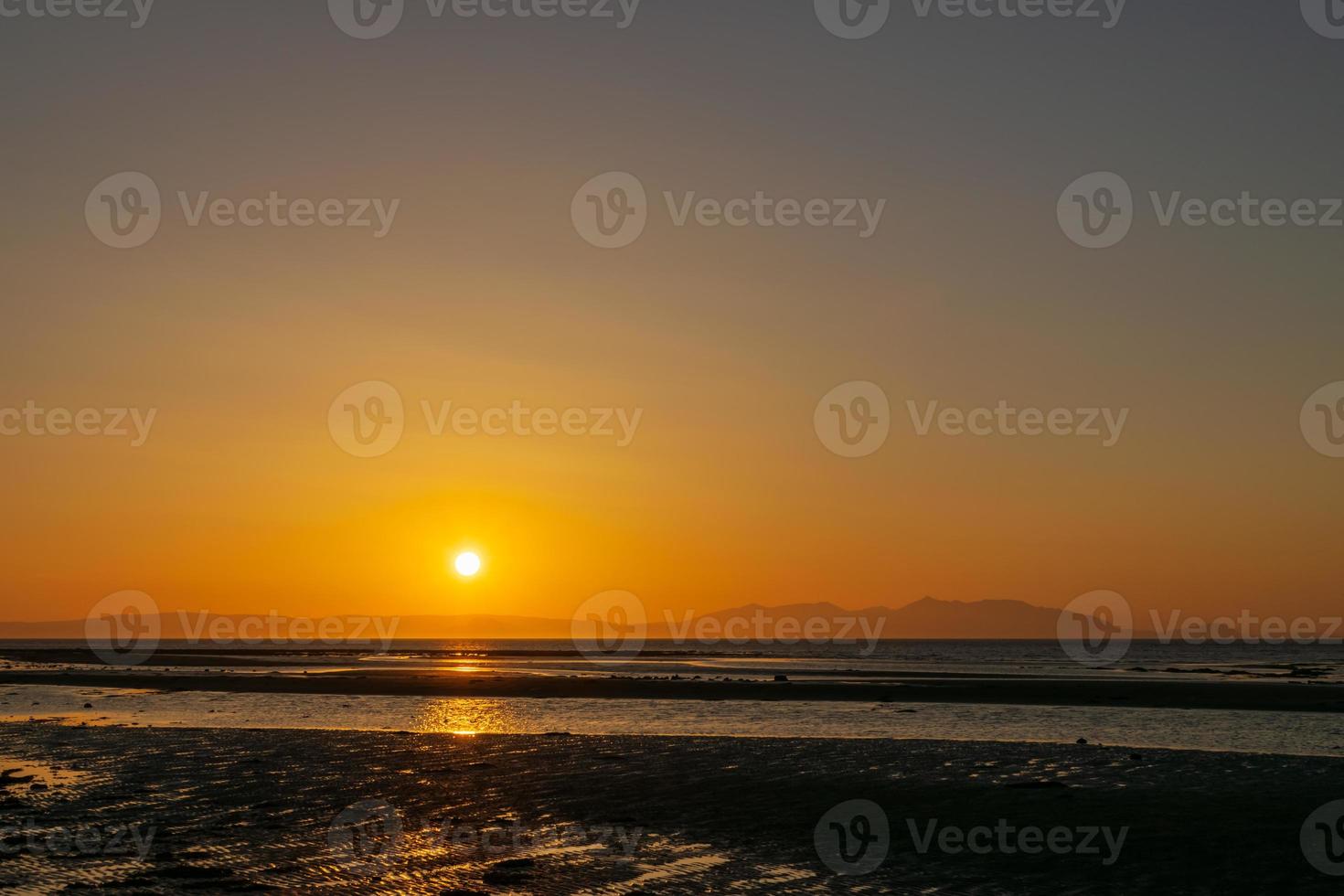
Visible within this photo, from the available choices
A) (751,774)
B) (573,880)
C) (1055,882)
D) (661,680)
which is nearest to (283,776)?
(751,774)

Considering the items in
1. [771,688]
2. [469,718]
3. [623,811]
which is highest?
[623,811]

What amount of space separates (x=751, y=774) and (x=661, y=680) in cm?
5213

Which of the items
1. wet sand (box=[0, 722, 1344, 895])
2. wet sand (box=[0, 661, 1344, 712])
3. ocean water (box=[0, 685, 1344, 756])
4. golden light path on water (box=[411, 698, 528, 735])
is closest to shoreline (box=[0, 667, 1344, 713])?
wet sand (box=[0, 661, 1344, 712])

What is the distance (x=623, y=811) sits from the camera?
23516mm

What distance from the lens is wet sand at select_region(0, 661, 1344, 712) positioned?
200 ft

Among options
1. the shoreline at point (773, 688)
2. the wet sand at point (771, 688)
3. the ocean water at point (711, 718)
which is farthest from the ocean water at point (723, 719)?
the wet sand at point (771, 688)

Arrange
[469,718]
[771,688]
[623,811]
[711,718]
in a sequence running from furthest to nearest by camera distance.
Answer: [771,688], [711,718], [469,718], [623,811]

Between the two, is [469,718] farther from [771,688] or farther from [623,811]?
[771,688]

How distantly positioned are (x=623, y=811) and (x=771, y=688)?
48818 millimetres

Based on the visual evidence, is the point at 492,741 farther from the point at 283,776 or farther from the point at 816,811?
the point at 816,811

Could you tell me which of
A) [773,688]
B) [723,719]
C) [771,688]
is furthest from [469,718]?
[771,688]

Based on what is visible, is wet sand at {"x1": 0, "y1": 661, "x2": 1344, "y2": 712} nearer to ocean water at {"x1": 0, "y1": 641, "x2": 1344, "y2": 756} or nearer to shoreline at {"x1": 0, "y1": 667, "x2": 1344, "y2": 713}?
shoreline at {"x1": 0, "y1": 667, "x2": 1344, "y2": 713}

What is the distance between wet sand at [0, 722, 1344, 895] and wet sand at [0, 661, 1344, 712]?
25879 millimetres

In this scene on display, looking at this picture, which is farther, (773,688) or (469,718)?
(773,688)
